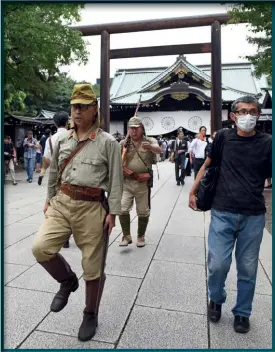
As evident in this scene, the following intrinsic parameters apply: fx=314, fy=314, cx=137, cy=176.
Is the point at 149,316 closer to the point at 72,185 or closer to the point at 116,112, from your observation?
the point at 72,185

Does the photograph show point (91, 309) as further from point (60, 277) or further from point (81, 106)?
point (81, 106)

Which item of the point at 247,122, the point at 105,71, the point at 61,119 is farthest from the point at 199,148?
the point at 247,122

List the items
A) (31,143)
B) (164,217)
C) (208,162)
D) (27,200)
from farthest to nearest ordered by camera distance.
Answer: (31,143)
(27,200)
(164,217)
(208,162)

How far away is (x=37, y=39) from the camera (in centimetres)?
797

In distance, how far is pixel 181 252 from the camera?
3.99 metres

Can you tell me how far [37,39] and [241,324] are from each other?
7984 millimetres

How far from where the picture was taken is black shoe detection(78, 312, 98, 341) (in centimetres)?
218

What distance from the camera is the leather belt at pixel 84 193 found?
89.9 inches

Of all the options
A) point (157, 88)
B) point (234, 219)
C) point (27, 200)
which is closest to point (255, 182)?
point (234, 219)

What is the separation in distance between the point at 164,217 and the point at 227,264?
3.58 m

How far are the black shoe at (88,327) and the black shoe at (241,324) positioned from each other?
3.41 ft

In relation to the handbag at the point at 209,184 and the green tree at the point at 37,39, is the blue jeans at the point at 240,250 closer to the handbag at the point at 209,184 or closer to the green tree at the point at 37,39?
the handbag at the point at 209,184

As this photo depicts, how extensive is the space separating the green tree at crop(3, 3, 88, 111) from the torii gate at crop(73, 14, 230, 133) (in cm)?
70

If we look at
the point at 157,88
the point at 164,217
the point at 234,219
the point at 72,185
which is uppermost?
the point at 157,88
